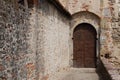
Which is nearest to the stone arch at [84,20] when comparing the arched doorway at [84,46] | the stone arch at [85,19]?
the stone arch at [85,19]

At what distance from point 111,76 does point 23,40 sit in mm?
3347

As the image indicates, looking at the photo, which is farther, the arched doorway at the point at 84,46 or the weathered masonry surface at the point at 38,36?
the arched doorway at the point at 84,46

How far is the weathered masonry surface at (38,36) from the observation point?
464cm

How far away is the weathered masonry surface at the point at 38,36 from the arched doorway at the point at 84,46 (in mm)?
450

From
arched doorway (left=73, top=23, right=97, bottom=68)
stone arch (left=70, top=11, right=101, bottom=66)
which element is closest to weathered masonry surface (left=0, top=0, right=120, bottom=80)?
→ stone arch (left=70, top=11, right=101, bottom=66)

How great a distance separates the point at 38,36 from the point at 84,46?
26.8 feet

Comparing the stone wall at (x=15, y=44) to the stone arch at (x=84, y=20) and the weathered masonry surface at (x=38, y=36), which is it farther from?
the stone arch at (x=84, y=20)

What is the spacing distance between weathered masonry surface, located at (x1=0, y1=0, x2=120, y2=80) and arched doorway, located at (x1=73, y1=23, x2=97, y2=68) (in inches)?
17.7

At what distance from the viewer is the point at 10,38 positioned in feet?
15.7

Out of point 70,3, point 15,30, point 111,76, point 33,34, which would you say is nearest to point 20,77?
point 15,30

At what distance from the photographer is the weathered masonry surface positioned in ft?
15.2

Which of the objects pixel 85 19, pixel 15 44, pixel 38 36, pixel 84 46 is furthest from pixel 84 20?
pixel 15 44

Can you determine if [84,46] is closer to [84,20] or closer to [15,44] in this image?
[84,20]

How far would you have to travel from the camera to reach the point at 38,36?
276 inches
